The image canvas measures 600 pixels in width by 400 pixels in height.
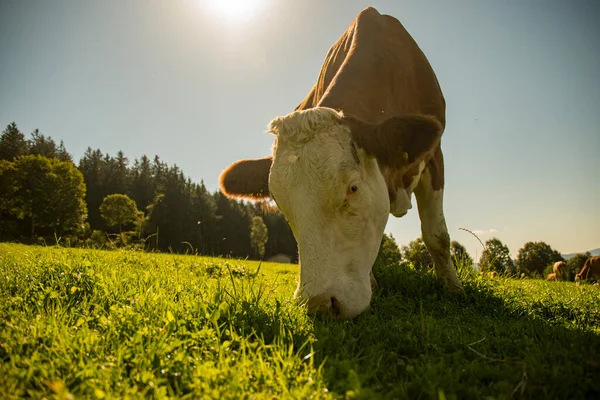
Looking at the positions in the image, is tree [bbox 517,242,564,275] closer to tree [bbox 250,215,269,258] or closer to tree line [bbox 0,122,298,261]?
tree line [bbox 0,122,298,261]

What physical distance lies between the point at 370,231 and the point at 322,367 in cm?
158

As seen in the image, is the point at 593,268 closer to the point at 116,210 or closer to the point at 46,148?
the point at 116,210

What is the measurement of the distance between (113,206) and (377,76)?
1987 inches

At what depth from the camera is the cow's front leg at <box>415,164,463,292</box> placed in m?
5.13

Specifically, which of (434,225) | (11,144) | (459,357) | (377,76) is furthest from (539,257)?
(11,144)

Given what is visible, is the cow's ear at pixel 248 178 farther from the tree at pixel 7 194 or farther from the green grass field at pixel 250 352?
the tree at pixel 7 194

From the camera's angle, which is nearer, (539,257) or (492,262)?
(492,262)

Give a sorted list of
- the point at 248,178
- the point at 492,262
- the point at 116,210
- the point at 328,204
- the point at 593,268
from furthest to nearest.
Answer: the point at 116,210, the point at 593,268, the point at 492,262, the point at 248,178, the point at 328,204

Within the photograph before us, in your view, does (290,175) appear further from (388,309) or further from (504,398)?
(504,398)

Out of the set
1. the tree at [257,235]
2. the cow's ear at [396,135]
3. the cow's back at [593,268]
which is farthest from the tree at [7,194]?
the cow's back at [593,268]

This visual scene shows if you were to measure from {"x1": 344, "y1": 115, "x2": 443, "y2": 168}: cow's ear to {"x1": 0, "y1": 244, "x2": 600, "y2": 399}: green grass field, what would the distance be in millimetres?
1505

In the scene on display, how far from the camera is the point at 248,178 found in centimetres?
439

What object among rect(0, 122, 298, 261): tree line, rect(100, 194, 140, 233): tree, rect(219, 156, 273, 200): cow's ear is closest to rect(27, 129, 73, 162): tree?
rect(0, 122, 298, 261): tree line

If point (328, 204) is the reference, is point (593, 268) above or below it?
below
